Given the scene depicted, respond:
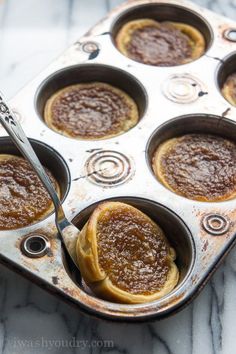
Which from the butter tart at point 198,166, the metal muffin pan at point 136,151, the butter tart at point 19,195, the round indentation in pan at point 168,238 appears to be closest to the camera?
the round indentation in pan at point 168,238

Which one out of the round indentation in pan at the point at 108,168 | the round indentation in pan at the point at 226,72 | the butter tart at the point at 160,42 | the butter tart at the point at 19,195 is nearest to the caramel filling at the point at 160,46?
the butter tart at the point at 160,42

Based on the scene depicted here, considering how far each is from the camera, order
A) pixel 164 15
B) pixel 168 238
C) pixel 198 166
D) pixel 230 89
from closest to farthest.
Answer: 1. pixel 168 238
2. pixel 198 166
3. pixel 230 89
4. pixel 164 15

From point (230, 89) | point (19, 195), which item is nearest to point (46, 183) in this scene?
point (19, 195)

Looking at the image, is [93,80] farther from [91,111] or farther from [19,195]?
[19,195]

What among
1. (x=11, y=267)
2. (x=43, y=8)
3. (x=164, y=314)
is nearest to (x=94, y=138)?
(x=11, y=267)

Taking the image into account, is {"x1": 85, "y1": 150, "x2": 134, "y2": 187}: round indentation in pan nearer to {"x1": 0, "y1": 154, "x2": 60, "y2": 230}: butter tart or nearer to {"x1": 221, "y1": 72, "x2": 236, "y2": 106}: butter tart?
{"x1": 0, "y1": 154, "x2": 60, "y2": 230}: butter tart

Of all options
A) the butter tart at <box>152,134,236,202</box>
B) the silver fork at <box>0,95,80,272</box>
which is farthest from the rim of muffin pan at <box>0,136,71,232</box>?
the butter tart at <box>152,134,236,202</box>

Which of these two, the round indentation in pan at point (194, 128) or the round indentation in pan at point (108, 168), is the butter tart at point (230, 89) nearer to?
the round indentation in pan at point (194, 128)

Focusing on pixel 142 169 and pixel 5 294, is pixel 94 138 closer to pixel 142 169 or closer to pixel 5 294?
pixel 142 169
